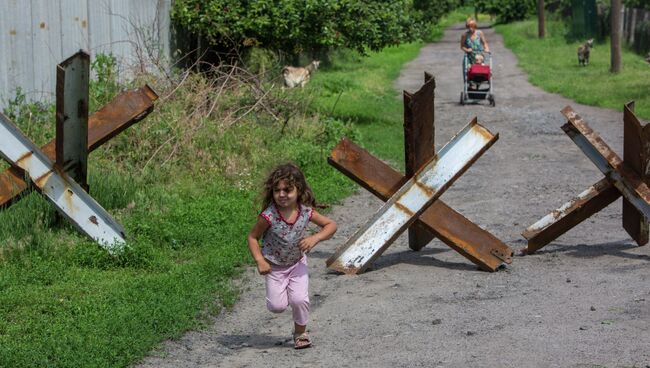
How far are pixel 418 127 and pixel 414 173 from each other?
333mm

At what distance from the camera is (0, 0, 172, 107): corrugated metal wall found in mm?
12273

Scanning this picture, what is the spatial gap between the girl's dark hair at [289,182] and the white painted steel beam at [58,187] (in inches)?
75.4

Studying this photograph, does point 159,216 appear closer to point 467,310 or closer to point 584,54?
point 467,310

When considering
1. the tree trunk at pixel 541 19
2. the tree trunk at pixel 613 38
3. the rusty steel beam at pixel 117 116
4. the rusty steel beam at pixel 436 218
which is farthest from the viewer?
the tree trunk at pixel 541 19

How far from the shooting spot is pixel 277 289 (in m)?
6.71

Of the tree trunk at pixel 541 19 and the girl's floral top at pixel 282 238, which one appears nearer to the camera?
the girl's floral top at pixel 282 238

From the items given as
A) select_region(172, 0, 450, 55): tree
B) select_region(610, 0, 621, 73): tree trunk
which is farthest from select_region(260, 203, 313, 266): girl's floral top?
select_region(610, 0, 621, 73): tree trunk

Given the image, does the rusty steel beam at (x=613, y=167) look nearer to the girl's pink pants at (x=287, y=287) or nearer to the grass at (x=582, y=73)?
the girl's pink pants at (x=287, y=287)

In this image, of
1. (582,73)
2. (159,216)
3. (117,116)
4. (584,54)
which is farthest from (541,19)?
(117,116)

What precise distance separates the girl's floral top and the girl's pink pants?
0.04 metres

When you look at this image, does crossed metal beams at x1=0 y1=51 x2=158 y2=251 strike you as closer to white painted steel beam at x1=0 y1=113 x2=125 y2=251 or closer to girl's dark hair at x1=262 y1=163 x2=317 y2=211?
white painted steel beam at x1=0 y1=113 x2=125 y2=251

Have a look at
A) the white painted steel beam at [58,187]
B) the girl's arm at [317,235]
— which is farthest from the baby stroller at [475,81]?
the girl's arm at [317,235]

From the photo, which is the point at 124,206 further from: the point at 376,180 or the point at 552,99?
the point at 552,99

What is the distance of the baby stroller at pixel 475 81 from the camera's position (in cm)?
2212
